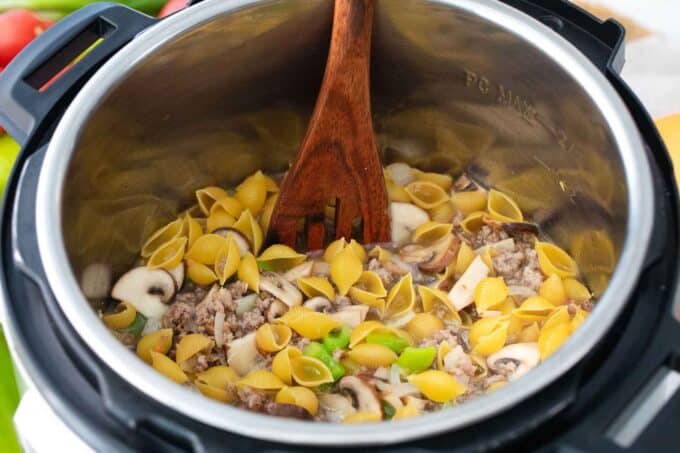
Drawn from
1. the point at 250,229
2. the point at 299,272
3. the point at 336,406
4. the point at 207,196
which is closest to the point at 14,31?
the point at 207,196

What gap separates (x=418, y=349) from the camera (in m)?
1.21

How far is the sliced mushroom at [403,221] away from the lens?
4.64 ft

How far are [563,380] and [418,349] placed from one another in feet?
1.22

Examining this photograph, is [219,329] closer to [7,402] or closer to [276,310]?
[276,310]

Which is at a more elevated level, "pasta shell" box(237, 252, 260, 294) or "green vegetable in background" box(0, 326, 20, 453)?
"pasta shell" box(237, 252, 260, 294)

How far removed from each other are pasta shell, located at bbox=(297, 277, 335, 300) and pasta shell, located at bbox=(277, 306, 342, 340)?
5cm

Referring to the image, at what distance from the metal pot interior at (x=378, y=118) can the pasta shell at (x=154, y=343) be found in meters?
0.13

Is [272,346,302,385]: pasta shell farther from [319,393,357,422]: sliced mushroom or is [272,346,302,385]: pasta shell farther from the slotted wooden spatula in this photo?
the slotted wooden spatula

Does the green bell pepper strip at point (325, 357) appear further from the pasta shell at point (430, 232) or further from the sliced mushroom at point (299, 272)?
the pasta shell at point (430, 232)

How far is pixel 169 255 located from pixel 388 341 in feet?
1.13

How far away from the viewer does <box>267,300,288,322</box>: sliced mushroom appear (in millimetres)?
1275

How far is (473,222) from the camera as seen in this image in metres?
1.41

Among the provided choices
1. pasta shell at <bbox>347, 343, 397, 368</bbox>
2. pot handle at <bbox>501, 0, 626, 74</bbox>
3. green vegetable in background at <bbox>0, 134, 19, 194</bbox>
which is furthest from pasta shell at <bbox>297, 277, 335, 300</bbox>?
green vegetable in background at <bbox>0, 134, 19, 194</bbox>

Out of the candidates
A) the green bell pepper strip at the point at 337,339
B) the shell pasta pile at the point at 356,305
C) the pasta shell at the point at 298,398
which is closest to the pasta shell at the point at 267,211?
the shell pasta pile at the point at 356,305
